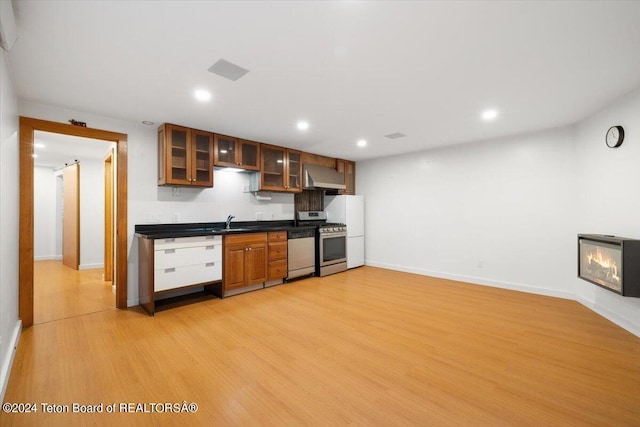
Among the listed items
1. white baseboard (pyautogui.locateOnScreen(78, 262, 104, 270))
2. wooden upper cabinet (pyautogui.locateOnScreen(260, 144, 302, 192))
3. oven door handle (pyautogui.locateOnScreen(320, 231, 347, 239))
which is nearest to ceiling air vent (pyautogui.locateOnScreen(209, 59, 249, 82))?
wooden upper cabinet (pyautogui.locateOnScreen(260, 144, 302, 192))

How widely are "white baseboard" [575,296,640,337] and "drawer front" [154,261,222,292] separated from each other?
459 centimetres

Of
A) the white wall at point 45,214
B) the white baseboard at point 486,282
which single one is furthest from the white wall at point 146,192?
the white wall at point 45,214

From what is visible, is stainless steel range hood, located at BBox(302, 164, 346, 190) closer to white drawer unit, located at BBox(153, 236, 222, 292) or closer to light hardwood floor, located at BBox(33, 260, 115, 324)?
white drawer unit, located at BBox(153, 236, 222, 292)

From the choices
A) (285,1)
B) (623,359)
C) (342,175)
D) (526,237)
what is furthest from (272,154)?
(623,359)

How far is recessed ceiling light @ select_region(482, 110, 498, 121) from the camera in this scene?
333 cm

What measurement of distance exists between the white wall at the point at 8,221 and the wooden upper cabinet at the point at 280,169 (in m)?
2.80

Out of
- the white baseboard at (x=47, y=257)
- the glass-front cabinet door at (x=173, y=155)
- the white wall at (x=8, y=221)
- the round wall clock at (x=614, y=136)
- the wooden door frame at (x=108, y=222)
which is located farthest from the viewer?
the white baseboard at (x=47, y=257)

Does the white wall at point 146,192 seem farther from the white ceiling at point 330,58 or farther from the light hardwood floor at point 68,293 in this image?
the light hardwood floor at point 68,293

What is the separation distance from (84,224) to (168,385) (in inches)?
223

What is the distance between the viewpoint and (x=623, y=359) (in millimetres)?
2287

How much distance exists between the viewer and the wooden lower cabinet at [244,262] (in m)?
3.94

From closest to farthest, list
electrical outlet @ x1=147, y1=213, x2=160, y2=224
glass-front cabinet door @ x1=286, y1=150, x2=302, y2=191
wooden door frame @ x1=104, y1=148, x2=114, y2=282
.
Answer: electrical outlet @ x1=147, y1=213, x2=160, y2=224, wooden door frame @ x1=104, y1=148, x2=114, y2=282, glass-front cabinet door @ x1=286, y1=150, x2=302, y2=191

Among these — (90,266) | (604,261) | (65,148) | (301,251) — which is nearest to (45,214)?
(90,266)

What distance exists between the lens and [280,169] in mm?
5008
